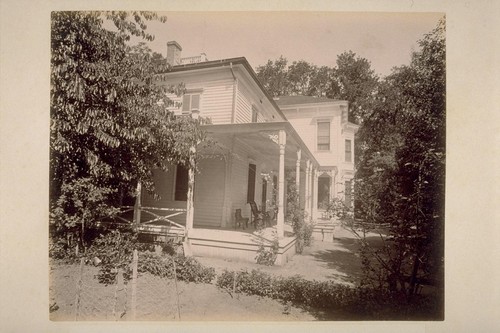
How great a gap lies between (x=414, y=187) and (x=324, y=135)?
7.17 metres

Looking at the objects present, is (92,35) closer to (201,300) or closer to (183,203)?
(201,300)

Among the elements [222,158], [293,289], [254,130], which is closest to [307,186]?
[222,158]

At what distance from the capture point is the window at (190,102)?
8.42m

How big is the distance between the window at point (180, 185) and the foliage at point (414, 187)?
17.4ft

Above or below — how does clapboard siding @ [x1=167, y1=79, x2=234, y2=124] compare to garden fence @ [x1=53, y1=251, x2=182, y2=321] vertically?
above

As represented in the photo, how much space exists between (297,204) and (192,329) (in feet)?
14.9

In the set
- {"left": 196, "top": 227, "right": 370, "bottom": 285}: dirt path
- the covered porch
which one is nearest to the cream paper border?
{"left": 196, "top": 227, "right": 370, "bottom": 285}: dirt path

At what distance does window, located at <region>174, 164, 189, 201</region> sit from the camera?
8.31 m

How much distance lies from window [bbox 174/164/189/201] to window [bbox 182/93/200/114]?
1.74 metres

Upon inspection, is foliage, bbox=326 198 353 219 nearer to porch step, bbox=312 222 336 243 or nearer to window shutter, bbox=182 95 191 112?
porch step, bbox=312 222 336 243

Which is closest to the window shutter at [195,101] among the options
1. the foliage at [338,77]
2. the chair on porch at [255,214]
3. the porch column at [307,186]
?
the foliage at [338,77]

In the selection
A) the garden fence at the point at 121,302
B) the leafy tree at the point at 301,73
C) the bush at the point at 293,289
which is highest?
the leafy tree at the point at 301,73

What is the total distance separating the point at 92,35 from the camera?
13.7 ft

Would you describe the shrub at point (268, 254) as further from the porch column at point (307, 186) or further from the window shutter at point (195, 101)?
the window shutter at point (195, 101)
